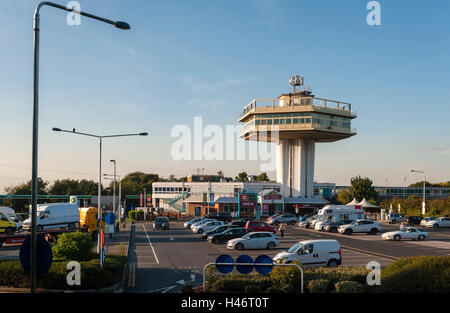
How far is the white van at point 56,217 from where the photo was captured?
126 ft

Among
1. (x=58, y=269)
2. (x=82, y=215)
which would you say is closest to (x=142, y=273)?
(x=58, y=269)

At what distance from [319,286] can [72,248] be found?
38.6ft

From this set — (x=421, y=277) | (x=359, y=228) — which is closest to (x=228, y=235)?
(x=359, y=228)

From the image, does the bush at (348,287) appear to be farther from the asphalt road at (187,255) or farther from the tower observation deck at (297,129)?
the tower observation deck at (297,129)

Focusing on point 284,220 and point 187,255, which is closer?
point 187,255

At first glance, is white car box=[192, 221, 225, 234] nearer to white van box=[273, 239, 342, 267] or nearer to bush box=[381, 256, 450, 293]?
white van box=[273, 239, 342, 267]

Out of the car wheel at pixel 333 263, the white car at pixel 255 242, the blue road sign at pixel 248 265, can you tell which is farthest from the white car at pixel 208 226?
the blue road sign at pixel 248 265

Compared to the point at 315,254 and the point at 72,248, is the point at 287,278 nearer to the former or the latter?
the point at 315,254

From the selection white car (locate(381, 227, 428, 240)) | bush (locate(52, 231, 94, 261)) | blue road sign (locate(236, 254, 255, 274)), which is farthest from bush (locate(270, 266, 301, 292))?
white car (locate(381, 227, 428, 240))

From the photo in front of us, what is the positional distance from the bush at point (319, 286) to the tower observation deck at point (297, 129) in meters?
76.2

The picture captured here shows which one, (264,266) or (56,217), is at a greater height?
(264,266)

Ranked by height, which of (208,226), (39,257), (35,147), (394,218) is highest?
(35,147)

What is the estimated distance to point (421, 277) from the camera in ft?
39.4

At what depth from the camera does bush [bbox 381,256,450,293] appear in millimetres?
11705
